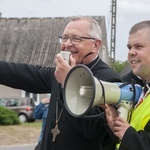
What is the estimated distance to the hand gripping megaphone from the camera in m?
2.52

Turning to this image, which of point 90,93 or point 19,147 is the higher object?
point 90,93

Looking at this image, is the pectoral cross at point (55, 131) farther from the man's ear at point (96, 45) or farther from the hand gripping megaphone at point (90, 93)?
the man's ear at point (96, 45)

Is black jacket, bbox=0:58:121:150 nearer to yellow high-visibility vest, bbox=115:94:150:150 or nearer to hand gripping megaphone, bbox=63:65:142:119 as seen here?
hand gripping megaphone, bbox=63:65:142:119

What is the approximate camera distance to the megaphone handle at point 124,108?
8.45 ft

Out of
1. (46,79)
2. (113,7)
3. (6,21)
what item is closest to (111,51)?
(113,7)

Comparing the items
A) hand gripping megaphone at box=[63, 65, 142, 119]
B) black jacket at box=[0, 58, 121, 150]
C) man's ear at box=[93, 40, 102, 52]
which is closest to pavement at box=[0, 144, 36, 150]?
black jacket at box=[0, 58, 121, 150]

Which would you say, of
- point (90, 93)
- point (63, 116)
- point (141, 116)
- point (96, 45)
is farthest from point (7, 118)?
point (141, 116)

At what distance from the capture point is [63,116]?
3.22 metres

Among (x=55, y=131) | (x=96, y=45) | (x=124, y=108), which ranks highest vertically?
(x=96, y=45)

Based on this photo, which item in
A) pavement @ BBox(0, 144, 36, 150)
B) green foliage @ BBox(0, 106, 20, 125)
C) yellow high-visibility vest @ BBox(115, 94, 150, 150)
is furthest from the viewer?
green foliage @ BBox(0, 106, 20, 125)

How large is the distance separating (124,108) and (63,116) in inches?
28.4

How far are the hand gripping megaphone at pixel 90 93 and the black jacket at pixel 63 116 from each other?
232 mm

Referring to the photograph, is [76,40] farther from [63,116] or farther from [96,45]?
[63,116]

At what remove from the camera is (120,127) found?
2.53 m
